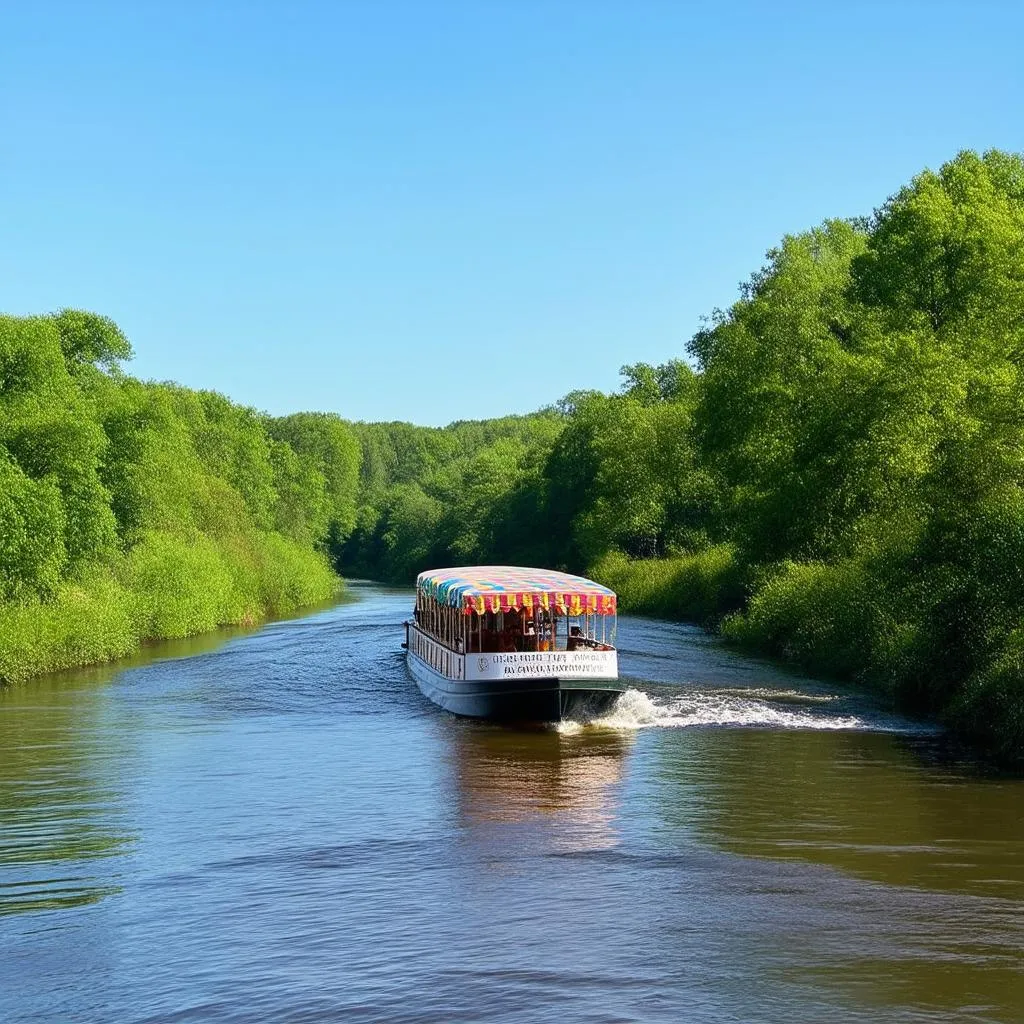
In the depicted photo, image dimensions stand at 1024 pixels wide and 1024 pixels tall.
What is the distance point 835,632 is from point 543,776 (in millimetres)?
17395

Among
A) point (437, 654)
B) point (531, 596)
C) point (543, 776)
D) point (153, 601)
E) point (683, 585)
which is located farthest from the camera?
point (683, 585)

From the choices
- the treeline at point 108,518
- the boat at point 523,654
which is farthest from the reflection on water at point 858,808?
the treeline at point 108,518

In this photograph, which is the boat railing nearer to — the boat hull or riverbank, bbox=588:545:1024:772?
the boat hull

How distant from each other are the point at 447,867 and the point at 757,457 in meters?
39.4

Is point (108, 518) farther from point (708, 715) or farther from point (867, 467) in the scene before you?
point (867, 467)

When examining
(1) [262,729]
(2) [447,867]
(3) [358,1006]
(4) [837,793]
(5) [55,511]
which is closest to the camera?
(3) [358,1006]

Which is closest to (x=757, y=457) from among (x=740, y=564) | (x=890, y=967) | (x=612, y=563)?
(x=740, y=564)

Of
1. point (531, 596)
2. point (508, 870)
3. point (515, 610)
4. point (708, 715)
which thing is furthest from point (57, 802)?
point (708, 715)

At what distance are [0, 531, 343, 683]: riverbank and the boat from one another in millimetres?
14444

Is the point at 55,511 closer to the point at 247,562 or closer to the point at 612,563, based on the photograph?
the point at 247,562

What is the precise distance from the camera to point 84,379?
57094 millimetres

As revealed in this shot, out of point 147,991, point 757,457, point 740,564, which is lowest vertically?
point 147,991

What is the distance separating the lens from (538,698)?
3033 centimetres

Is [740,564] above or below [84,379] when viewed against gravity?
below
